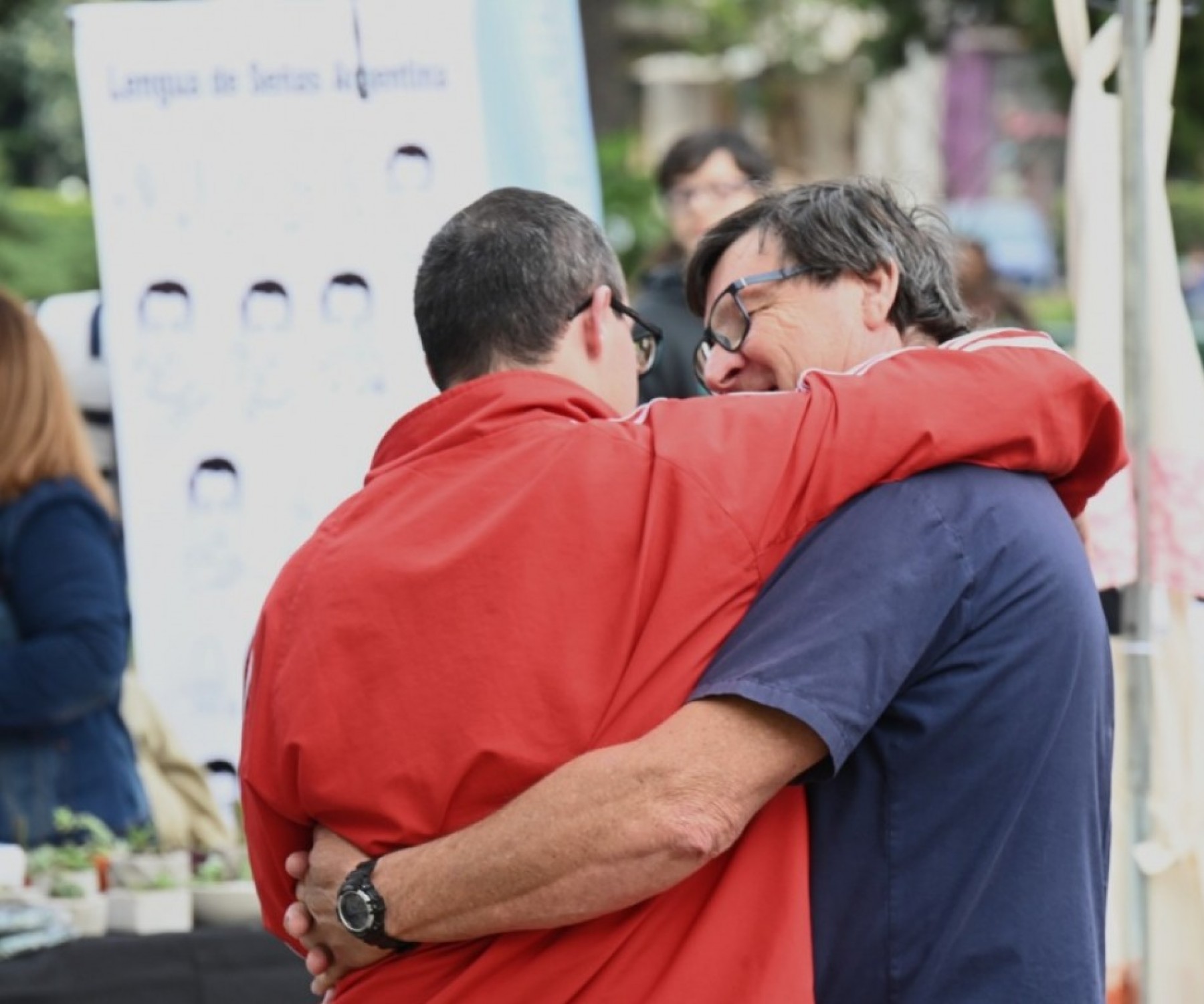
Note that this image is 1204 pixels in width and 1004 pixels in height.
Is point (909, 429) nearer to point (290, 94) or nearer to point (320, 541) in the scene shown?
point (320, 541)

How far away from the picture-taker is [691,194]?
507 cm

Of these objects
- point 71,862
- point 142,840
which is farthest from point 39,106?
point 71,862

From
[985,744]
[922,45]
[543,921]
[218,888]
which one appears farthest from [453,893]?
[922,45]

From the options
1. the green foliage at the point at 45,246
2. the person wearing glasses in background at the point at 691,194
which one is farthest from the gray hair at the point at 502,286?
the green foliage at the point at 45,246

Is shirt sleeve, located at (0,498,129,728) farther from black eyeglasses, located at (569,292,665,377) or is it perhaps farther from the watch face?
the watch face

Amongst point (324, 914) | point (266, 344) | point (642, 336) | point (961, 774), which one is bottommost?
point (324, 914)

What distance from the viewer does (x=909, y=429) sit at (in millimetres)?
1823

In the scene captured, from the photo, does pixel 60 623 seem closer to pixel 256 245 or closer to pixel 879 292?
pixel 256 245

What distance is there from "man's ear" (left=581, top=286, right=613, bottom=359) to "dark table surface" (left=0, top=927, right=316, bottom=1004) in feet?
5.69

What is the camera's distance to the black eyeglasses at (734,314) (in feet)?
6.83

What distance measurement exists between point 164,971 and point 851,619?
198 centimetres

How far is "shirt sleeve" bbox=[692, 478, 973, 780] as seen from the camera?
1.74 meters

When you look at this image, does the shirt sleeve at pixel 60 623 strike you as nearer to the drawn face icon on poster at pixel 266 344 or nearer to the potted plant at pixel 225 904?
the drawn face icon on poster at pixel 266 344

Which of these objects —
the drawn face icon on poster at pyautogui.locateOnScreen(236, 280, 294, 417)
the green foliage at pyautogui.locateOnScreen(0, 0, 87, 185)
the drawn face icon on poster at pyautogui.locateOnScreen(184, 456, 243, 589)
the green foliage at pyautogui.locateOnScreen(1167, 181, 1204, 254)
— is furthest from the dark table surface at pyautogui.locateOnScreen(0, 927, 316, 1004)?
the green foliage at pyautogui.locateOnScreen(0, 0, 87, 185)
